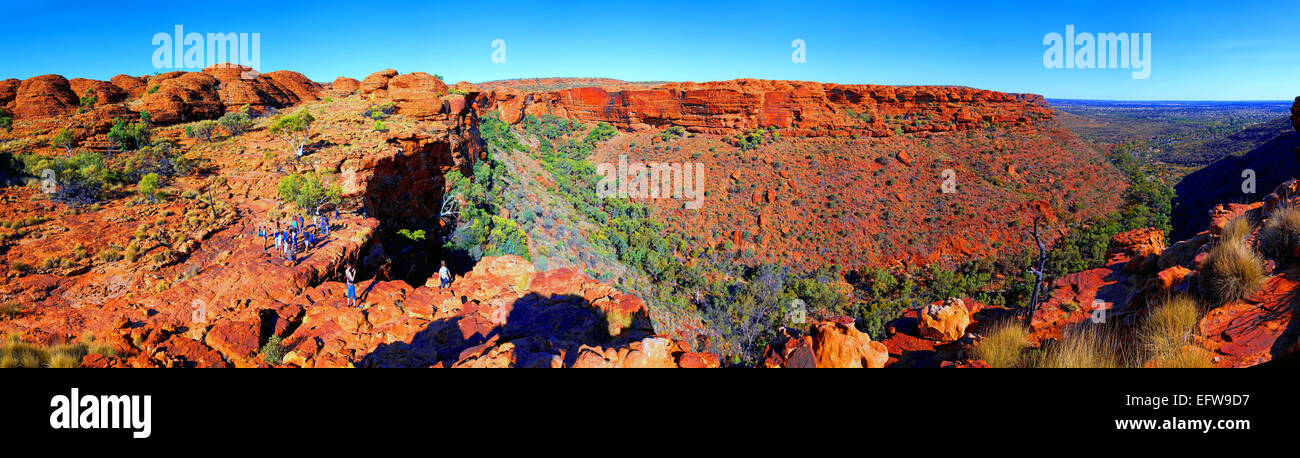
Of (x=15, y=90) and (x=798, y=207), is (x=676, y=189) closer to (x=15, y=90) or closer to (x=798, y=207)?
(x=798, y=207)

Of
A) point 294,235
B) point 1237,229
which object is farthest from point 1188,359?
point 294,235

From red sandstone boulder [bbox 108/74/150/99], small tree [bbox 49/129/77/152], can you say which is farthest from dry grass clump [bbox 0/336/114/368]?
red sandstone boulder [bbox 108/74/150/99]

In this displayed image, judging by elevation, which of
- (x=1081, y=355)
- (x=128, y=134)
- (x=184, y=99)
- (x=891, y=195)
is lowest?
(x=1081, y=355)

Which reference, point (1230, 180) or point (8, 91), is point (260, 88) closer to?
point (8, 91)

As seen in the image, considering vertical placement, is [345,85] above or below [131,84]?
above

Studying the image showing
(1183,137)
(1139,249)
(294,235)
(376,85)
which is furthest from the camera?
(1183,137)

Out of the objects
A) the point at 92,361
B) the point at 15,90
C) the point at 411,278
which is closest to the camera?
the point at 92,361

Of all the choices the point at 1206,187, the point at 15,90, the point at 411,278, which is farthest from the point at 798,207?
the point at 15,90
